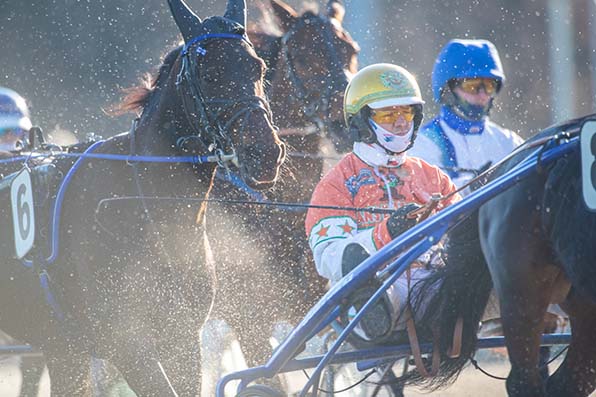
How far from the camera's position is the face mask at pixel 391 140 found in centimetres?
362

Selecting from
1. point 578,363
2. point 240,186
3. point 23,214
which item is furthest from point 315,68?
point 578,363

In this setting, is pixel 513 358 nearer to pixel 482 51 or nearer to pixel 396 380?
pixel 396 380

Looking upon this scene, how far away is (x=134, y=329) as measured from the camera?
357cm

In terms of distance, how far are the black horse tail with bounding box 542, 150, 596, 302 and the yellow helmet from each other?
110 cm

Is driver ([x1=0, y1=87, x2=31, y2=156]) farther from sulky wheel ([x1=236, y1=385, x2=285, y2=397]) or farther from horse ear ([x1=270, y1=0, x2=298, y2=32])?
sulky wheel ([x1=236, y1=385, x2=285, y2=397])

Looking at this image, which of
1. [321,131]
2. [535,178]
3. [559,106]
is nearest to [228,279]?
[321,131]

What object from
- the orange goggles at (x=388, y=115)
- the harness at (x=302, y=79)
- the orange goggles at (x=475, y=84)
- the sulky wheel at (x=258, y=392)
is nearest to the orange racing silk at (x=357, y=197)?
the orange goggles at (x=388, y=115)

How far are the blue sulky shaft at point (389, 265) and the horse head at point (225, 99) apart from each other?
1.93ft

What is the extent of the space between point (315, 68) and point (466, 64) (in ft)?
2.70

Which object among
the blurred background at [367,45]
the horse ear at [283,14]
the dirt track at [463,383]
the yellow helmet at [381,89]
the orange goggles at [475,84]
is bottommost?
the dirt track at [463,383]

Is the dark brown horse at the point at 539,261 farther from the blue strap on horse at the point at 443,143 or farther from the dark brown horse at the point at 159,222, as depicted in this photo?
the blue strap on horse at the point at 443,143

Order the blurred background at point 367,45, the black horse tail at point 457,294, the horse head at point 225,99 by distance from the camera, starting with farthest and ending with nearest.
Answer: the blurred background at point 367,45
the horse head at point 225,99
the black horse tail at point 457,294

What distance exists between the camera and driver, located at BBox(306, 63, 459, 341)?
345 cm

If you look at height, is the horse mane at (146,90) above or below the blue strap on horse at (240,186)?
above
